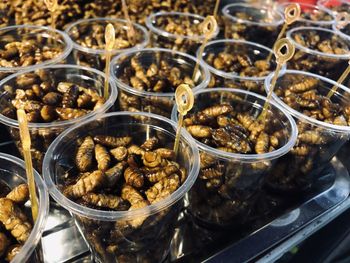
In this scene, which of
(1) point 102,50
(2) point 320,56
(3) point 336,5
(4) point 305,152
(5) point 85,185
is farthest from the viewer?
(3) point 336,5

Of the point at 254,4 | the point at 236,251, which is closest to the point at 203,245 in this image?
the point at 236,251

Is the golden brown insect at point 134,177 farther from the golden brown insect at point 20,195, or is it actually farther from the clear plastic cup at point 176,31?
the clear plastic cup at point 176,31

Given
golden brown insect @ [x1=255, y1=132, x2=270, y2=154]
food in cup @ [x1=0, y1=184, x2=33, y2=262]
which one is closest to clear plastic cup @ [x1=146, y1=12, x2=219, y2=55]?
golden brown insect @ [x1=255, y1=132, x2=270, y2=154]

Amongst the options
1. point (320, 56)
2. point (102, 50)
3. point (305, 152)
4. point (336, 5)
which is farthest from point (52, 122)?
point (336, 5)

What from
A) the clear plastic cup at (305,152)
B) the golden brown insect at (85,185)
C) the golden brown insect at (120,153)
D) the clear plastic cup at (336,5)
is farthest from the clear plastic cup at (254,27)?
the golden brown insect at (85,185)

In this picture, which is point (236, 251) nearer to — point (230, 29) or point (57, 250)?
point (57, 250)

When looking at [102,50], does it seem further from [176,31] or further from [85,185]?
[85,185]
